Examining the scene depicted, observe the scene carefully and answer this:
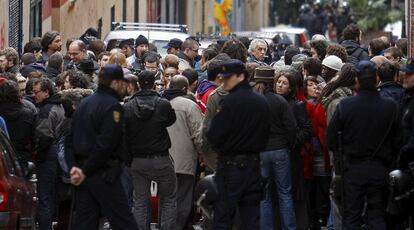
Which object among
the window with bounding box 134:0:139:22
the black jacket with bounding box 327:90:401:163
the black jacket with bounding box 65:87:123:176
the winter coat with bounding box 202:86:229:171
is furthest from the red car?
the window with bounding box 134:0:139:22

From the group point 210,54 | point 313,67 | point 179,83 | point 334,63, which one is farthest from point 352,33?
point 179,83

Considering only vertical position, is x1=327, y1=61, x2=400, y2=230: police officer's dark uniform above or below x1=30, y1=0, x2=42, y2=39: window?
below

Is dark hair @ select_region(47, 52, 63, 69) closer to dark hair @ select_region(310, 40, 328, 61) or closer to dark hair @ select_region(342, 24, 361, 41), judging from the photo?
dark hair @ select_region(310, 40, 328, 61)

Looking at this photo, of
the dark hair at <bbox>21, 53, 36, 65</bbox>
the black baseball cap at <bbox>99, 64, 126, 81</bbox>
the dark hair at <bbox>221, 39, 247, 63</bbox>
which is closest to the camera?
the black baseball cap at <bbox>99, 64, 126, 81</bbox>

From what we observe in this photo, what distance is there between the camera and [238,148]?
1506 centimetres

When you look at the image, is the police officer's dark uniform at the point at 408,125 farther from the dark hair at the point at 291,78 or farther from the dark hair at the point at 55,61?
the dark hair at the point at 55,61

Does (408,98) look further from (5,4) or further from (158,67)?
(5,4)

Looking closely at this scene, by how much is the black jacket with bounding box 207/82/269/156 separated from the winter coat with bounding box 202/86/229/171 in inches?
46.4

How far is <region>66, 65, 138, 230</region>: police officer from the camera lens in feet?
47.7

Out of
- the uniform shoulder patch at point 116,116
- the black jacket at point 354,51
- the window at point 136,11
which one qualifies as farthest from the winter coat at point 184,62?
the window at point 136,11

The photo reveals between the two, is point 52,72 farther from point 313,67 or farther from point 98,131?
point 98,131

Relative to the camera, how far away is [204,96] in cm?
1848

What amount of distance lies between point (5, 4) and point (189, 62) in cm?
626

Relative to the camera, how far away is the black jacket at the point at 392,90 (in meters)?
16.7
